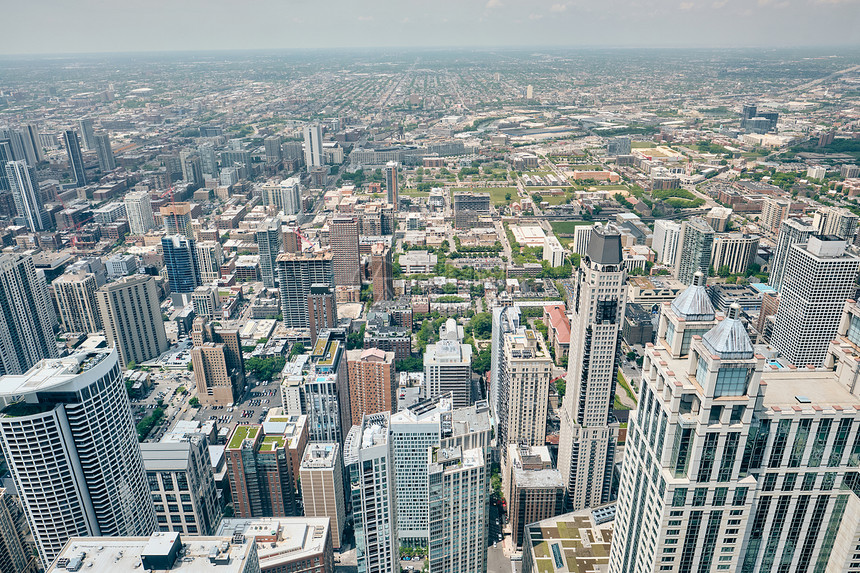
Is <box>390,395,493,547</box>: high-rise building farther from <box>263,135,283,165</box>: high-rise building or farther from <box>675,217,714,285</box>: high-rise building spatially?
<box>263,135,283,165</box>: high-rise building

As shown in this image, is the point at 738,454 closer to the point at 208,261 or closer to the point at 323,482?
the point at 323,482

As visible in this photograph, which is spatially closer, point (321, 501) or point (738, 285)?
point (321, 501)

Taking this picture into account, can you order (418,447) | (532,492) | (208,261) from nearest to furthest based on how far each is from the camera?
(418,447), (532,492), (208,261)

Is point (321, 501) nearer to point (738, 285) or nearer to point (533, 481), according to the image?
point (533, 481)

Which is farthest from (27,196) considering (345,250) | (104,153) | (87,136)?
(345,250)

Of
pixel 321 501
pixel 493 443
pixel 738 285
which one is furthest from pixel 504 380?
pixel 738 285
